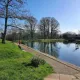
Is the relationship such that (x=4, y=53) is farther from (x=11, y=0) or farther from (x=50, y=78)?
(x=11, y=0)

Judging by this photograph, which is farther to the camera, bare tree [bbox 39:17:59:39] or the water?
bare tree [bbox 39:17:59:39]

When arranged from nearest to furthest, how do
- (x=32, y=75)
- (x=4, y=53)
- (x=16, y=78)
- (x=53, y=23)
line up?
(x=16, y=78) → (x=32, y=75) → (x=4, y=53) → (x=53, y=23)

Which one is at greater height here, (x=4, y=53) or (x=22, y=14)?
(x=22, y=14)

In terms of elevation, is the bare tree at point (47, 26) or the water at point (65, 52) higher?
the bare tree at point (47, 26)

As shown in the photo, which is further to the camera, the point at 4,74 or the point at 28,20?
the point at 28,20

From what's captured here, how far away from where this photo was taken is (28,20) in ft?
56.6

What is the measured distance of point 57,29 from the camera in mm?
67000

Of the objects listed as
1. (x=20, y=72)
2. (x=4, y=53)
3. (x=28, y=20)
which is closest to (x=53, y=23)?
(x=28, y=20)

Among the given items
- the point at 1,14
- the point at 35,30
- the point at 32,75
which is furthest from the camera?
the point at 35,30

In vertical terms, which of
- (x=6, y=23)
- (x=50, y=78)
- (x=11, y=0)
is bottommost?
(x=50, y=78)

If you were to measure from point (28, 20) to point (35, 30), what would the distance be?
142ft

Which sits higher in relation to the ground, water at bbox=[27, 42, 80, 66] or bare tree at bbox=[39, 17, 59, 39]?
bare tree at bbox=[39, 17, 59, 39]

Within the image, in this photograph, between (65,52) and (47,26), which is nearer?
(65,52)

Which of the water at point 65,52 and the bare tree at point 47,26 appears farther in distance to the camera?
the bare tree at point 47,26
